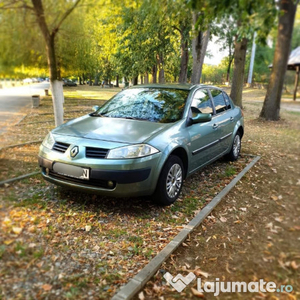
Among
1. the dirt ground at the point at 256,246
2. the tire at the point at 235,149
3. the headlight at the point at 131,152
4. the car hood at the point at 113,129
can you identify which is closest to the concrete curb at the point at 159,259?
the dirt ground at the point at 256,246

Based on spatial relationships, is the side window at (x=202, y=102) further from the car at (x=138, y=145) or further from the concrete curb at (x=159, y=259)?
the concrete curb at (x=159, y=259)

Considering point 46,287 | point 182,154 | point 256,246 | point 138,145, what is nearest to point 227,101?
point 182,154

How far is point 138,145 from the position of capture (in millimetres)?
3434

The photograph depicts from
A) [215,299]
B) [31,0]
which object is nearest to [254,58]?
[31,0]

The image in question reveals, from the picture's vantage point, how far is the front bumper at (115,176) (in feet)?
11.0

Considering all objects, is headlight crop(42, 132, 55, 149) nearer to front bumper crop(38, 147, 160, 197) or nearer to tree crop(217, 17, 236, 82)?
front bumper crop(38, 147, 160, 197)

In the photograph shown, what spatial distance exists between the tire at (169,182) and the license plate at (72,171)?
915 millimetres

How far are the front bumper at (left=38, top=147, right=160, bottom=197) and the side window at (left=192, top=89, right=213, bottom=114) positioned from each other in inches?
58.4

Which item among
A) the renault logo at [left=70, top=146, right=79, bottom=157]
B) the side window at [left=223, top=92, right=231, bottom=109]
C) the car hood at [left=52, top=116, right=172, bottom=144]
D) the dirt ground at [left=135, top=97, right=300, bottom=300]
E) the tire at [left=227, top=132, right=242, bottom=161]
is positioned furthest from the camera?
the tire at [left=227, top=132, right=242, bottom=161]

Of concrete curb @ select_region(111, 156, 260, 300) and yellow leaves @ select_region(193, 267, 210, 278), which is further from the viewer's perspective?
yellow leaves @ select_region(193, 267, 210, 278)

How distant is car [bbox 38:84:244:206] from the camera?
339 cm

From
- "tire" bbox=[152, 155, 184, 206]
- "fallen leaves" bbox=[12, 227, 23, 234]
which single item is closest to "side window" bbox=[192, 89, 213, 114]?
"tire" bbox=[152, 155, 184, 206]

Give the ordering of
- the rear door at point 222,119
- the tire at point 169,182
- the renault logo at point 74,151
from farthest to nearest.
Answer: the rear door at point 222,119
the tire at point 169,182
the renault logo at point 74,151

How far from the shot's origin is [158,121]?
4.05 metres
